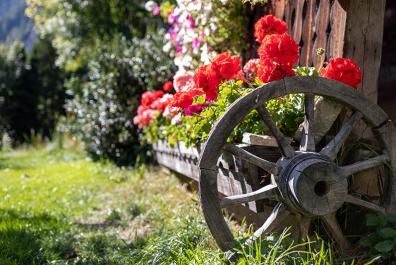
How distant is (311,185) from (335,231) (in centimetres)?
38

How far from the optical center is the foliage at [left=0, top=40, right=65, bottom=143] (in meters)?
24.8

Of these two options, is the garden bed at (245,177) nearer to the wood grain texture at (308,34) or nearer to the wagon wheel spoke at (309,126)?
the wagon wheel spoke at (309,126)

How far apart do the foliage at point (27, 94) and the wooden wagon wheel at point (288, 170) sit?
21224 millimetres

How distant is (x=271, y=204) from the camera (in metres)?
2.97

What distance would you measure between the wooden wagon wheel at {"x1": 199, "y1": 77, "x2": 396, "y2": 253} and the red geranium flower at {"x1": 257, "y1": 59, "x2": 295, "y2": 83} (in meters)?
0.10

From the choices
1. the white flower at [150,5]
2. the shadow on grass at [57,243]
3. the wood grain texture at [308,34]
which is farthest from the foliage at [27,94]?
the wood grain texture at [308,34]

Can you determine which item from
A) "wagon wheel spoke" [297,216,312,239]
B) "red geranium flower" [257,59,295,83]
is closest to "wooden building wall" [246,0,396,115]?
"red geranium flower" [257,59,295,83]

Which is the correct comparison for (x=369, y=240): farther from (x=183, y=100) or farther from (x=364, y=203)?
(x=183, y=100)

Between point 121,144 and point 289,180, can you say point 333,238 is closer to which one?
point 289,180

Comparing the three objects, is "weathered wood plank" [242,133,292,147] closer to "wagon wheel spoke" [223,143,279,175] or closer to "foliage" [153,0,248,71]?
"wagon wheel spoke" [223,143,279,175]

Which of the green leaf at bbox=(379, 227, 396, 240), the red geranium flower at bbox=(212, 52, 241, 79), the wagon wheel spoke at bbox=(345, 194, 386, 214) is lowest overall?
the green leaf at bbox=(379, 227, 396, 240)

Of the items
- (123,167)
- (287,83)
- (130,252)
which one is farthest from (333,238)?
(123,167)

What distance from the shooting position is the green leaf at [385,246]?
8.57 feet

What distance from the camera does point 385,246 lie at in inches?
103
